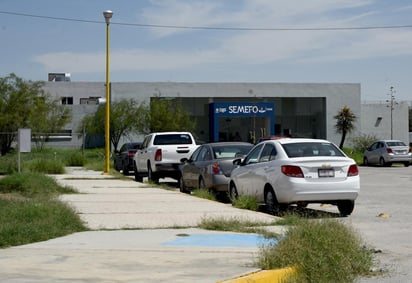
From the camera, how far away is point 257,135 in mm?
68125

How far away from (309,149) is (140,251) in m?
6.54

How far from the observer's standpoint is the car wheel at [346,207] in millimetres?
14957

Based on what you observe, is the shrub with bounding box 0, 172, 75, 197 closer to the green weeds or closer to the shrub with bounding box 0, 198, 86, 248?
the green weeds

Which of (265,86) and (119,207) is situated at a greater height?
(265,86)

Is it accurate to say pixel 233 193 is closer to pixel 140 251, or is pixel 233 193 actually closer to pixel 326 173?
pixel 326 173

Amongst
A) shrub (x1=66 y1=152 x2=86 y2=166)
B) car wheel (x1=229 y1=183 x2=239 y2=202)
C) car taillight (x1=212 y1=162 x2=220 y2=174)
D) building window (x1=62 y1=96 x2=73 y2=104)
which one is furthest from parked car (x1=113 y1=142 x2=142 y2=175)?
building window (x1=62 y1=96 x2=73 y2=104)

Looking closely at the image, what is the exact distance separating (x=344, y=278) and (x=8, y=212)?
20.1 feet

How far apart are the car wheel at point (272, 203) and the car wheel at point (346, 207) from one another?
1.26 meters

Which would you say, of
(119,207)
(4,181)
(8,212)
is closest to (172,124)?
(4,181)

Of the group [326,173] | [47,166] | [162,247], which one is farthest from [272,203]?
[47,166]

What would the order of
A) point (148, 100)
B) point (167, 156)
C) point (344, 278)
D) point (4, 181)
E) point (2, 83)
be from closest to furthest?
point (344, 278)
point (4, 181)
point (167, 156)
point (2, 83)
point (148, 100)

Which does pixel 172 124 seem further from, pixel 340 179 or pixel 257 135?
pixel 340 179

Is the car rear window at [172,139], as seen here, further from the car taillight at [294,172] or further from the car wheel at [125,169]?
the car taillight at [294,172]

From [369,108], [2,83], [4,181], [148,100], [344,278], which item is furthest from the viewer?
[369,108]
